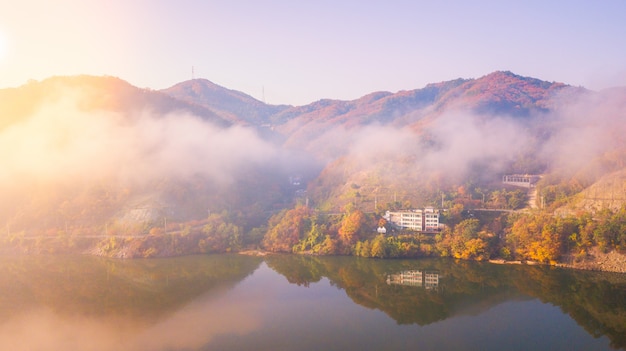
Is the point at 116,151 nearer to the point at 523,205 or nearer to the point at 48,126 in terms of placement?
the point at 48,126

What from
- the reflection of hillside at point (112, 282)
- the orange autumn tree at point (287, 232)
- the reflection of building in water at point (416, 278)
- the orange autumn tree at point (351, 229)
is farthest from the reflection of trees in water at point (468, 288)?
the reflection of hillside at point (112, 282)

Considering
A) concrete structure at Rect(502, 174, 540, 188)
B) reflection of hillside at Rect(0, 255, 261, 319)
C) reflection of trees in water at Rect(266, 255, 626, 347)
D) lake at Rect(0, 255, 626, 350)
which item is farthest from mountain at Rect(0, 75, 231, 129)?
concrete structure at Rect(502, 174, 540, 188)

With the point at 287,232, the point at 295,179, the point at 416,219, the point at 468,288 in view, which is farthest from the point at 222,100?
the point at 468,288

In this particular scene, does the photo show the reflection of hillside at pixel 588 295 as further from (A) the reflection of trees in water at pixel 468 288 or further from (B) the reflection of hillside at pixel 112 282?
(B) the reflection of hillside at pixel 112 282

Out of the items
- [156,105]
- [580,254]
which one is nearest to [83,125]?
[156,105]

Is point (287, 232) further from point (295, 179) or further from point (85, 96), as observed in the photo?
point (85, 96)
